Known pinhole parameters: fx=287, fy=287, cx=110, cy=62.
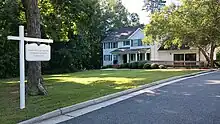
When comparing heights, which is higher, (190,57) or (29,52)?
(190,57)

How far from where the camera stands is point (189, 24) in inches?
1152

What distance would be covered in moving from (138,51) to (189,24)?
1767cm

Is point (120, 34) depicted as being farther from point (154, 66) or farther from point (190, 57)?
point (154, 66)

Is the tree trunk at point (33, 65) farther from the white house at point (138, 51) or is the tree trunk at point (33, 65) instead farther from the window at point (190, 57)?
the window at point (190, 57)

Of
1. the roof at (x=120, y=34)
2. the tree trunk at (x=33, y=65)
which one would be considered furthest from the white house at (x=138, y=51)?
the tree trunk at (x=33, y=65)

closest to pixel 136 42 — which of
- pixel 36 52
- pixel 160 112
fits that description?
pixel 36 52

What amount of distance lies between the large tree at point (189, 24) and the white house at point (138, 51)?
24.9ft

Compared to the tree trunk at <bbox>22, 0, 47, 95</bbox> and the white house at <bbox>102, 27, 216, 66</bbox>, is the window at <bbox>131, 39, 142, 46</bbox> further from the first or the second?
the tree trunk at <bbox>22, 0, 47, 95</bbox>

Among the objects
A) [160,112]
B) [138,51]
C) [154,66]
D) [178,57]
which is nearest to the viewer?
[160,112]

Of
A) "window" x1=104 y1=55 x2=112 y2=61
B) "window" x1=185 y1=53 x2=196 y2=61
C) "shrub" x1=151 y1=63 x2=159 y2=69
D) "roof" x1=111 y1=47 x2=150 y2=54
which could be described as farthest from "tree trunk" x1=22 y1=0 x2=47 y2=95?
"window" x1=104 y1=55 x2=112 y2=61

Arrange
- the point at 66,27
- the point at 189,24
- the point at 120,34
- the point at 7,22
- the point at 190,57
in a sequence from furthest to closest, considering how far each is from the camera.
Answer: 1. the point at 120,34
2. the point at 190,57
3. the point at 189,24
4. the point at 66,27
5. the point at 7,22

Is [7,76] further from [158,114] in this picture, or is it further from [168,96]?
[158,114]

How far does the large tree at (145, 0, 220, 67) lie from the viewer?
2911 centimetres

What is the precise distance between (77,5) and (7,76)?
19.3 metres
